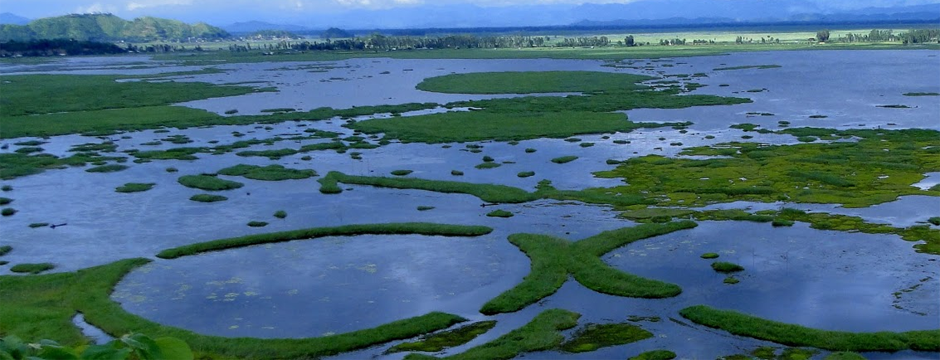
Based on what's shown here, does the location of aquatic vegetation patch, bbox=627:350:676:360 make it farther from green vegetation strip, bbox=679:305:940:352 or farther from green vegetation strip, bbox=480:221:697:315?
green vegetation strip, bbox=480:221:697:315

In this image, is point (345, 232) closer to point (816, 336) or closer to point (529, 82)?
point (816, 336)

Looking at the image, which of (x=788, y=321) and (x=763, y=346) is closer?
(x=763, y=346)

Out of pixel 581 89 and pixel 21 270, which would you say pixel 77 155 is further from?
pixel 581 89

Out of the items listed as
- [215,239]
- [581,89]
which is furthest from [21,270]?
[581,89]

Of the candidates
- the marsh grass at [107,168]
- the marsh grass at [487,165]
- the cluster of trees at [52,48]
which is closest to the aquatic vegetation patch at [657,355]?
the marsh grass at [487,165]

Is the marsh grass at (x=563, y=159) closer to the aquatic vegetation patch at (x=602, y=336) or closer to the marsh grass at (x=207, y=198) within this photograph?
the marsh grass at (x=207, y=198)
